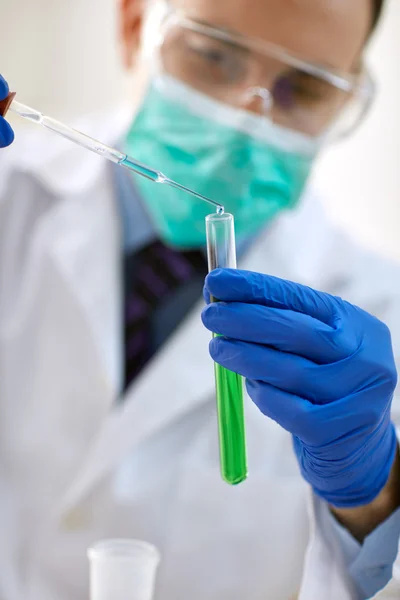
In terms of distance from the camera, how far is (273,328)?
2.12 feet

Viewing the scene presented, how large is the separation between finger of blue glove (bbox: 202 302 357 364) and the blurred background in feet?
3.57

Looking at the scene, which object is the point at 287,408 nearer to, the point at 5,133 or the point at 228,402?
the point at 228,402

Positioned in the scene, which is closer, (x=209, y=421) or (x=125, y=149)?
(x=209, y=421)

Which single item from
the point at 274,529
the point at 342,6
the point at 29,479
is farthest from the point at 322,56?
the point at 29,479

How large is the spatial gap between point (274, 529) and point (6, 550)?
46 cm

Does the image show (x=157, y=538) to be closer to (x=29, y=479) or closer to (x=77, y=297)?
(x=29, y=479)

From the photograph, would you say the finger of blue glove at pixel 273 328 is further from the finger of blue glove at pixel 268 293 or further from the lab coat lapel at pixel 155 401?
the lab coat lapel at pixel 155 401

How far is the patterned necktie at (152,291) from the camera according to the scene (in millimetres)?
1295

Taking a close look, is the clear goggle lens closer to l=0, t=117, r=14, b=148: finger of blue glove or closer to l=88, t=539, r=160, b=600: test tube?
l=0, t=117, r=14, b=148: finger of blue glove

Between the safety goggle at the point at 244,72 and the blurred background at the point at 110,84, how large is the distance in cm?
50

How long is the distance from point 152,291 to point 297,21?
560 mm

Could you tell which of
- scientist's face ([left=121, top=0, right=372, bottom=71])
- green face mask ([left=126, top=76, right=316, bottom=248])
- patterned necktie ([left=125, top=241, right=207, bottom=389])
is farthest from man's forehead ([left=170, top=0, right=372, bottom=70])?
patterned necktie ([left=125, top=241, right=207, bottom=389])

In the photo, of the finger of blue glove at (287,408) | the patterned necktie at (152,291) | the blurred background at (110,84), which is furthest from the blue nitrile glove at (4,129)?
the blurred background at (110,84)

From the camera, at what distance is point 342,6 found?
1146 mm
